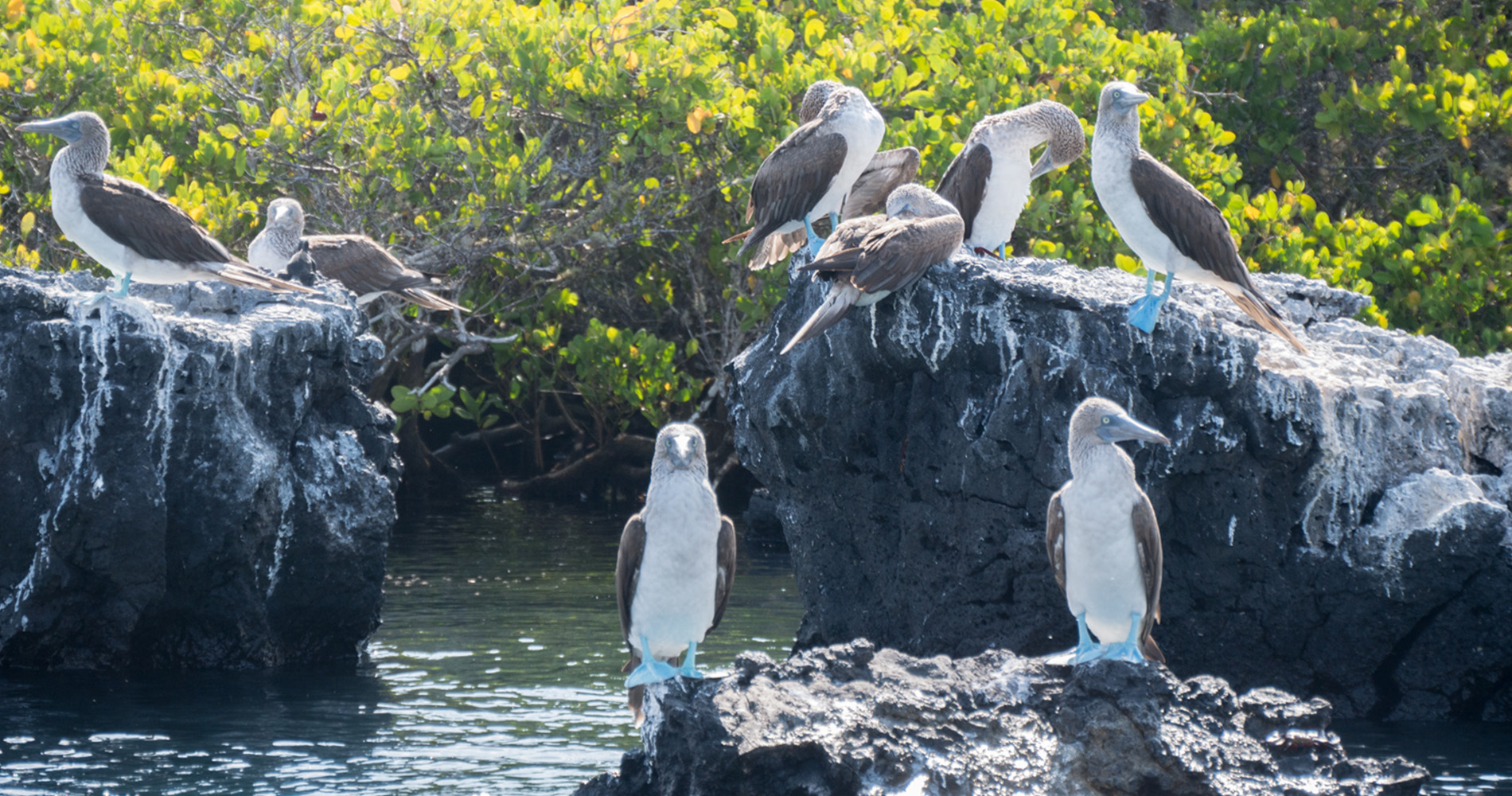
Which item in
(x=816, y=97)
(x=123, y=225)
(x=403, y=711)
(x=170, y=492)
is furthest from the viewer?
(x=816, y=97)

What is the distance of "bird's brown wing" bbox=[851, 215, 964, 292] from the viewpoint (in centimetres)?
752

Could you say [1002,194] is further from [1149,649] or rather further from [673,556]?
[673,556]

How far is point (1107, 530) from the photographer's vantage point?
6.04 m

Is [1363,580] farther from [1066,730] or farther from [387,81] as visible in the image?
[387,81]

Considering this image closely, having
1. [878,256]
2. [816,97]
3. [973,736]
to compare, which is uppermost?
[816,97]

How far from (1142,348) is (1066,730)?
2933 mm

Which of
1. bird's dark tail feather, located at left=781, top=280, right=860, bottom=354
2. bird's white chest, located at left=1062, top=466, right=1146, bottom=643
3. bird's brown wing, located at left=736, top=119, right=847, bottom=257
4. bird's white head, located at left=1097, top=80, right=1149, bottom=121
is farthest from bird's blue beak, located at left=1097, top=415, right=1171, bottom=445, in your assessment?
bird's brown wing, located at left=736, top=119, right=847, bottom=257

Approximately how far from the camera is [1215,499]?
7992mm

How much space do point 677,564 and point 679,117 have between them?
8.03 m

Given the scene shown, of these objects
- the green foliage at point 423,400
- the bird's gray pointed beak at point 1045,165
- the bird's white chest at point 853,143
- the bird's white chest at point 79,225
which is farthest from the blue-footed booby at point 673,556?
the green foliage at point 423,400

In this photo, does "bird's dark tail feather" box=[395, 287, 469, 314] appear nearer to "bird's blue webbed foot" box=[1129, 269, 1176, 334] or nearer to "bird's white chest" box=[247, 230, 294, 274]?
"bird's white chest" box=[247, 230, 294, 274]

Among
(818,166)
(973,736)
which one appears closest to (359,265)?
(818,166)

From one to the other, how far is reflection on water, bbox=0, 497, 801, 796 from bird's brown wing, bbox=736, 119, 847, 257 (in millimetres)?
2677

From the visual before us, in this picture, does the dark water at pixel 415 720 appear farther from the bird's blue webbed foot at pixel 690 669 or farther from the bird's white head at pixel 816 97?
the bird's white head at pixel 816 97
